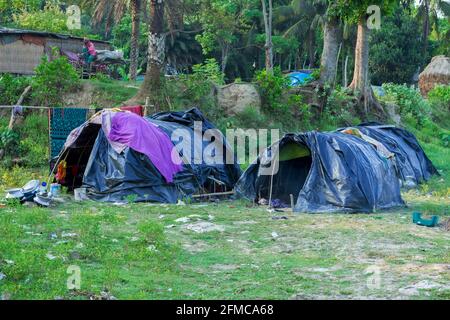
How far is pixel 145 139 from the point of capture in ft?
49.3

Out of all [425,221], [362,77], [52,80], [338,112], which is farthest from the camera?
[362,77]

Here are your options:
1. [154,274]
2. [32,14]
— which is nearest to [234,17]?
[32,14]

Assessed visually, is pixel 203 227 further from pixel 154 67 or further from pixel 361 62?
pixel 361 62

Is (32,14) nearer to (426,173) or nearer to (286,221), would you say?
(426,173)

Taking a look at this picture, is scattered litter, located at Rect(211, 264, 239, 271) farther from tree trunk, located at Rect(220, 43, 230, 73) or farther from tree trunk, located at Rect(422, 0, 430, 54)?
tree trunk, located at Rect(422, 0, 430, 54)

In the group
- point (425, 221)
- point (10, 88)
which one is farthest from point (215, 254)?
point (10, 88)

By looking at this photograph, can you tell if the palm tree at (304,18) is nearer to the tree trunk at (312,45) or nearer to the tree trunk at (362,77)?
the tree trunk at (312,45)

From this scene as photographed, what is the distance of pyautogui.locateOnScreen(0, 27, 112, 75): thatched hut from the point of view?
23.9 m

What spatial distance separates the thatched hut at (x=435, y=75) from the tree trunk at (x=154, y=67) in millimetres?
20943

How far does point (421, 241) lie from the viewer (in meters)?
11.1

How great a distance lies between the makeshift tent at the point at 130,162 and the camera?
14.9m

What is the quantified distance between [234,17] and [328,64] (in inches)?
516

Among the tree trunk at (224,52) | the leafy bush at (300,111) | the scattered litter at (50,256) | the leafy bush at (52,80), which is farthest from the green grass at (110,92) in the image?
the tree trunk at (224,52)

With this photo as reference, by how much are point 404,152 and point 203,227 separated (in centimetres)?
996
